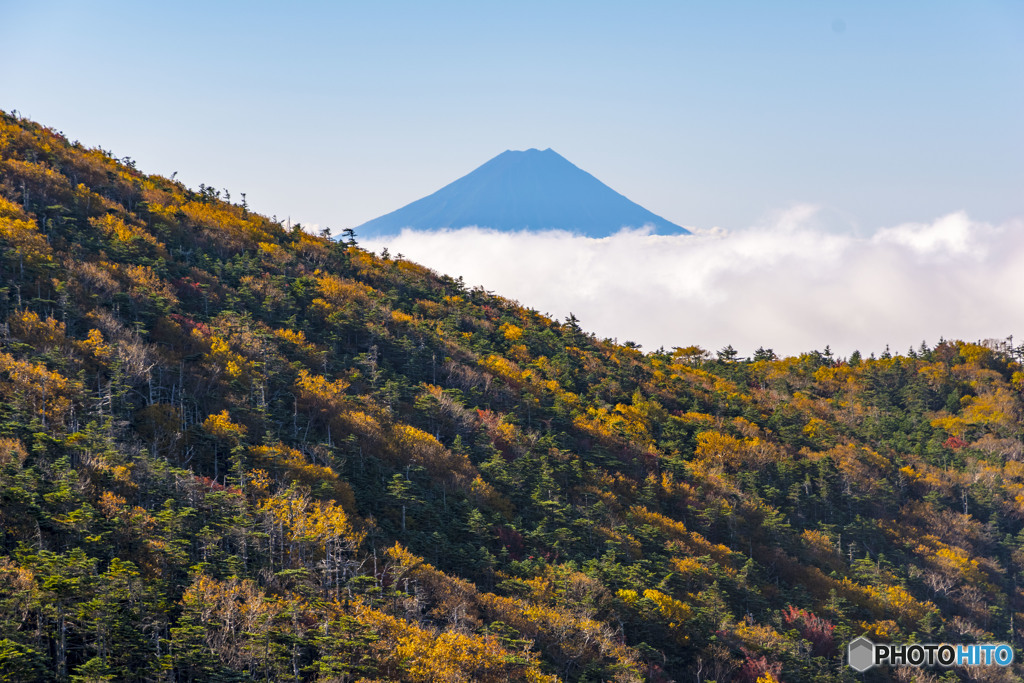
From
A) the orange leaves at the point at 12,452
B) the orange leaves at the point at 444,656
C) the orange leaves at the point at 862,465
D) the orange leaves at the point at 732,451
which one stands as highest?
the orange leaves at the point at 12,452

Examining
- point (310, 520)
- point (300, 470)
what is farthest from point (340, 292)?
point (310, 520)

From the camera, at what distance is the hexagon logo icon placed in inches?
2023

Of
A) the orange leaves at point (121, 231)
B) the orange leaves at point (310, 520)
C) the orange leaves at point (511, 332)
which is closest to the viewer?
the orange leaves at point (310, 520)

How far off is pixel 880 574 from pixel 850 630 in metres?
12.6


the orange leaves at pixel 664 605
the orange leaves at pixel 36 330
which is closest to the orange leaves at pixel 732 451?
the orange leaves at pixel 664 605

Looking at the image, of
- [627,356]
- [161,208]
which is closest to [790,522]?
[627,356]

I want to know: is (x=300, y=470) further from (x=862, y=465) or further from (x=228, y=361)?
(x=862, y=465)

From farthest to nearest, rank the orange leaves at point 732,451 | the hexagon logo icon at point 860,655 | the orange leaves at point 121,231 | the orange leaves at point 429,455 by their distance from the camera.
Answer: the orange leaves at point 732,451
the orange leaves at point 121,231
the orange leaves at point 429,455
the hexagon logo icon at point 860,655

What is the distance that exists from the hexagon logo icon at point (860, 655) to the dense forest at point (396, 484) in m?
0.93

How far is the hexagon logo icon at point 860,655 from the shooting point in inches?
2023

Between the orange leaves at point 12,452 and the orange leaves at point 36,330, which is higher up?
the orange leaves at point 36,330

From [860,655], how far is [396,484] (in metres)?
33.7

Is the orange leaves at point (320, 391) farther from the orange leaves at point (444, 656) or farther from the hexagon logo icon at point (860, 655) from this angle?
the hexagon logo icon at point (860, 655)

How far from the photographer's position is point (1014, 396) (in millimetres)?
106000
